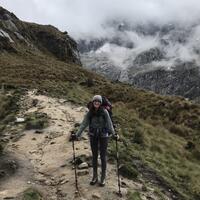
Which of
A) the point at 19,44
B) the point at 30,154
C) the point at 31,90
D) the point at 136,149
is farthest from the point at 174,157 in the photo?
the point at 19,44

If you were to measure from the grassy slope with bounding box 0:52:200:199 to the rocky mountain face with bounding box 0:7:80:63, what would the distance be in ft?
137

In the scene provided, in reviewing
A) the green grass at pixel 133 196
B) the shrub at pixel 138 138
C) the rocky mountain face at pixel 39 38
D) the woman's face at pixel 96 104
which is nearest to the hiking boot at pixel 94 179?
the green grass at pixel 133 196

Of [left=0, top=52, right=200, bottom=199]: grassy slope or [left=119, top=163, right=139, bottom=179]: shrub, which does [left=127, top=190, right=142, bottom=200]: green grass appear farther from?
[left=0, top=52, right=200, bottom=199]: grassy slope

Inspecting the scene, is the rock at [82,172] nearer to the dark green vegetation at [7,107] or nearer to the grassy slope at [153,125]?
the grassy slope at [153,125]

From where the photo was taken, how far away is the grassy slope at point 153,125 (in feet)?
70.3

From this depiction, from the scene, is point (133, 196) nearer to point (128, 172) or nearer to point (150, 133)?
point (128, 172)

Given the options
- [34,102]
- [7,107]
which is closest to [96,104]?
[7,107]

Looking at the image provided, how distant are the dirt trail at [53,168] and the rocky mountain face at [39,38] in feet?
243

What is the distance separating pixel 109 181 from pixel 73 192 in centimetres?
158

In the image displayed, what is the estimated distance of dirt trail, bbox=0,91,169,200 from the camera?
16156mm

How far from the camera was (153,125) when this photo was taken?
35.3m

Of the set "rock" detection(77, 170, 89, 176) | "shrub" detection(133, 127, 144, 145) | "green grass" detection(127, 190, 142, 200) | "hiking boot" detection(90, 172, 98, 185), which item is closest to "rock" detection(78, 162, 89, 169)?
"rock" detection(77, 170, 89, 176)

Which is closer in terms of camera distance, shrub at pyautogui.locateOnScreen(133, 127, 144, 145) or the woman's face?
the woman's face

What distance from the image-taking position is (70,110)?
31172mm
